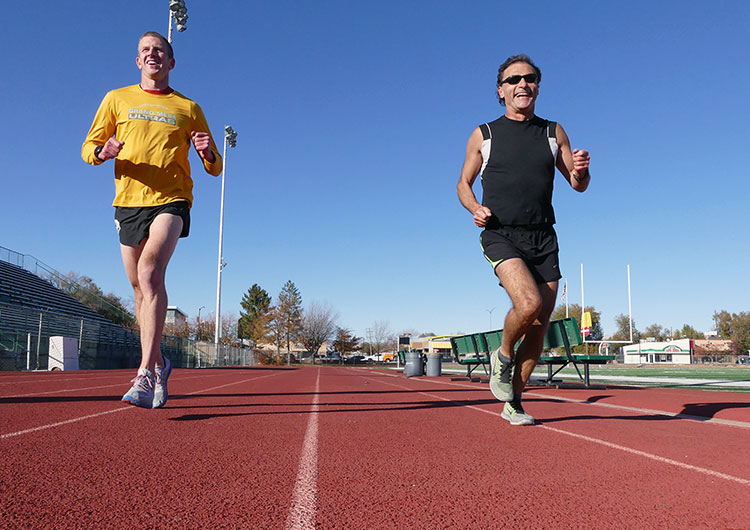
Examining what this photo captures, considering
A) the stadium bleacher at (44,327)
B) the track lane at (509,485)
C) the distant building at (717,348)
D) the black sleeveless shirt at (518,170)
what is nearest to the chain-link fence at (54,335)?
the stadium bleacher at (44,327)

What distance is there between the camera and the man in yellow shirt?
12.9 ft

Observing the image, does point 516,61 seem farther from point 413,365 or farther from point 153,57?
point 413,365

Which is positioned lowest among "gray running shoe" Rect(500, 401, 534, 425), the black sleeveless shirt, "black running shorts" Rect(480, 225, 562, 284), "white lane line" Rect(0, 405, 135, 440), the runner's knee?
"gray running shoe" Rect(500, 401, 534, 425)

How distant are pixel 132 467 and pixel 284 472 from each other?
68 centimetres

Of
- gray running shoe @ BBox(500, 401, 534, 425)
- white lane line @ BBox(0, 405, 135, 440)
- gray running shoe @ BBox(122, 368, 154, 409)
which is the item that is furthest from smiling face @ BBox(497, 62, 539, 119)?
white lane line @ BBox(0, 405, 135, 440)

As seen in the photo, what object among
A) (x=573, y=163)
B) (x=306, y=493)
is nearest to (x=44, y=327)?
(x=573, y=163)

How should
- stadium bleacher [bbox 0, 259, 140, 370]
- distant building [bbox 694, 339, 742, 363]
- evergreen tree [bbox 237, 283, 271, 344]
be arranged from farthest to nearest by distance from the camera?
evergreen tree [bbox 237, 283, 271, 344]
distant building [bbox 694, 339, 742, 363]
stadium bleacher [bbox 0, 259, 140, 370]

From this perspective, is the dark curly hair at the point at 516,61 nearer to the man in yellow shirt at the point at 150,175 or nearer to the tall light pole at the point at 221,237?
the man in yellow shirt at the point at 150,175

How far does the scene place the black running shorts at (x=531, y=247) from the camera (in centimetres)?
381

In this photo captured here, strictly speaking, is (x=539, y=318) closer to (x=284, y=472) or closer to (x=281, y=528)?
(x=284, y=472)

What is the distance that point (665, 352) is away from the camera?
193 ft

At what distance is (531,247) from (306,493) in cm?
252

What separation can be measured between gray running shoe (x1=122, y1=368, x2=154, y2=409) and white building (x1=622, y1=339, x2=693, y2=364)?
202 ft

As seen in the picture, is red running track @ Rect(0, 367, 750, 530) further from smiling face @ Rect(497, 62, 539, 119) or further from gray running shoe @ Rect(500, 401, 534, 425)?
smiling face @ Rect(497, 62, 539, 119)
